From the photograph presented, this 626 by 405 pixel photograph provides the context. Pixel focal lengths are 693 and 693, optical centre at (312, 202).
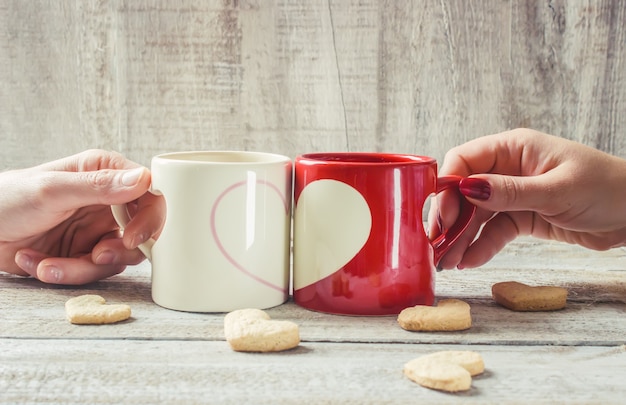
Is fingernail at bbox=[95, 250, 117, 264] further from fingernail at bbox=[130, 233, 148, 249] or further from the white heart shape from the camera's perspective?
the white heart shape

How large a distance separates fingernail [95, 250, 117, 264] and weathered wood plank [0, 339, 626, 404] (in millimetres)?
251

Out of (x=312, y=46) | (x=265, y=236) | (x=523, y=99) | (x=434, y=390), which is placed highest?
(x=312, y=46)

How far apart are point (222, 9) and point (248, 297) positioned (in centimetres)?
80

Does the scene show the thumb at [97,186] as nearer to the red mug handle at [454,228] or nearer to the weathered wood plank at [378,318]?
the weathered wood plank at [378,318]

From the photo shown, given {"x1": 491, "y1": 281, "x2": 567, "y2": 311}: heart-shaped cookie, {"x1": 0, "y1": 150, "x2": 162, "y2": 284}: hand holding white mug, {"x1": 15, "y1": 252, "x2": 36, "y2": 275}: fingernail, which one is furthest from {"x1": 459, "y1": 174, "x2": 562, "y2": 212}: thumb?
{"x1": 15, "y1": 252, "x2": 36, "y2": 275}: fingernail

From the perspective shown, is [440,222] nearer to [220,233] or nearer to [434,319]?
[434,319]

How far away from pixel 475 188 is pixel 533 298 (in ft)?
0.53

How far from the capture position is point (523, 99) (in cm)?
148

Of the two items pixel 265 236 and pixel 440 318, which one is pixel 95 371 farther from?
pixel 440 318

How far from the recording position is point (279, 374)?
2.14ft

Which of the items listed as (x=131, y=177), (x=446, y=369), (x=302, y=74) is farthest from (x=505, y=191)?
(x=302, y=74)

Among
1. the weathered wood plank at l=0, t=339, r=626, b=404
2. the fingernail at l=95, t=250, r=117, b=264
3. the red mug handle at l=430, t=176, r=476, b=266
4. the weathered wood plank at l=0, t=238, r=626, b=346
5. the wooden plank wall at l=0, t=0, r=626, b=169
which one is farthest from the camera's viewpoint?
the wooden plank wall at l=0, t=0, r=626, b=169

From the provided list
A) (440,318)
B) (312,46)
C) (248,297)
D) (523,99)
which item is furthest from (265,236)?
(523,99)

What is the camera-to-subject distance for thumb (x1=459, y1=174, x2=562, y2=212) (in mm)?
844
